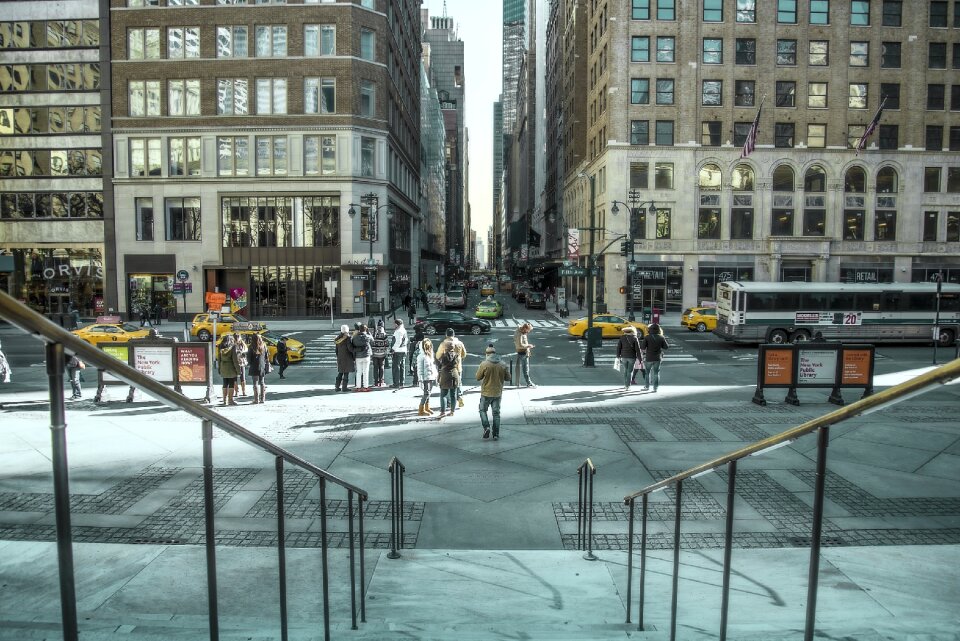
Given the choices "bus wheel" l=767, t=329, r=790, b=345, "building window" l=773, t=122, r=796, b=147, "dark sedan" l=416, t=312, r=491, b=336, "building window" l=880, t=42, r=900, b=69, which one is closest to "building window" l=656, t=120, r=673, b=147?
"building window" l=773, t=122, r=796, b=147

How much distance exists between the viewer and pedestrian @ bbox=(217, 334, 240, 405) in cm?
1609

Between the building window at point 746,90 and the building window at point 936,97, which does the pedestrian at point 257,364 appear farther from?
the building window at point 936,97

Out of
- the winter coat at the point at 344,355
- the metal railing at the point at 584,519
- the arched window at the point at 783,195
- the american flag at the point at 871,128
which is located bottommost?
the metal railing at the point at 584,519

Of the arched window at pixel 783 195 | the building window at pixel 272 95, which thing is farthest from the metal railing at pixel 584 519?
the arched window at pixel 783 195

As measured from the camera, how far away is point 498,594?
5.97m

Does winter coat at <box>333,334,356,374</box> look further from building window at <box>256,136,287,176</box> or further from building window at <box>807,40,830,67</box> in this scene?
building window at <box>807,40,830,67</box>

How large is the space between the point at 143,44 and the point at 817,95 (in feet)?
160

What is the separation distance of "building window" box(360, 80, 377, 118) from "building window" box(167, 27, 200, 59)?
1147 centimetres

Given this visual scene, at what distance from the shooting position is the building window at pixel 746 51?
50.9 meters

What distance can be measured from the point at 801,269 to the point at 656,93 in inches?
689

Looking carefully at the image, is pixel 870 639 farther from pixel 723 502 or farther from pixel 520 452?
pixel 520 452

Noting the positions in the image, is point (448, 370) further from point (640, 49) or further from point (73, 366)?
point (640, 49)

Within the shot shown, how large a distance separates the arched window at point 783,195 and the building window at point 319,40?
33818 mm

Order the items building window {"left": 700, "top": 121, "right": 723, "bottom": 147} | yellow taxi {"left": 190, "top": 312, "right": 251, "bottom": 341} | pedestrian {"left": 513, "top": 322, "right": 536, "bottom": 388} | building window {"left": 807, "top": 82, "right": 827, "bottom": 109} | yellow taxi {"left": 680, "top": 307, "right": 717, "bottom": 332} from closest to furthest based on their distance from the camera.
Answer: pedestrian {"left": 513, "top": 322, "right": 536, "bottom": 388} → yellow taxi {"left": 190, "top": 312, "right": 251, "bottom": 341} → yellow taxi {"left": 680, "top": 307, "right": 717, "bottom": 332} → building window {"left": 807, "top": 82, "right": 827, "bottom": 109} → building window {"left": 700, "top": 121, "right": 723, "bottom": 147}
